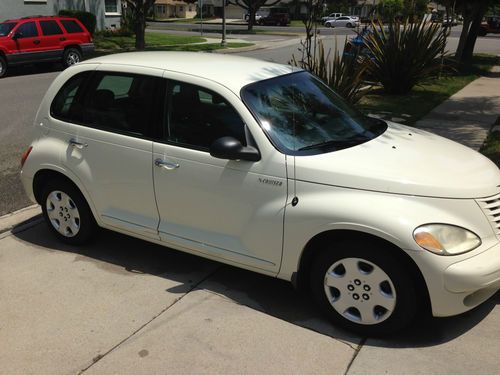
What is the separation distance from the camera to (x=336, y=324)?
3455 mm

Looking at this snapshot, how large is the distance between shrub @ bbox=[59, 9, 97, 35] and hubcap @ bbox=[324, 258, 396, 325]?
26050mm

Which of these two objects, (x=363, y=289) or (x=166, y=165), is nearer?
(x=363, y=289)

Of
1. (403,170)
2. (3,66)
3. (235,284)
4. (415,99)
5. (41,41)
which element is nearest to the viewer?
(403,170)

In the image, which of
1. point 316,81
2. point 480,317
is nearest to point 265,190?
point 316,81

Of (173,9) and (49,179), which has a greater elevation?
(49,179)

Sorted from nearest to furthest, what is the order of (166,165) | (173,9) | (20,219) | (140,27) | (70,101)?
(166,165), (70,101), (20,219), (140,27), (173,9)

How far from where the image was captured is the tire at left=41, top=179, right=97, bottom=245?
4492 millimetres

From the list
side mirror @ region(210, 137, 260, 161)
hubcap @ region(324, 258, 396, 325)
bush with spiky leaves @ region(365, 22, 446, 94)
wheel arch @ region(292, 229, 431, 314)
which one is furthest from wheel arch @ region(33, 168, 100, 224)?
bush with spiky leaves @ region(365, 22, 446, 94)

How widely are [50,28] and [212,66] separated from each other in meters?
15.4

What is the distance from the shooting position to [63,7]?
27.2 meters

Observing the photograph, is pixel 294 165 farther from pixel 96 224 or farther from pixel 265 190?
pixel 96 224

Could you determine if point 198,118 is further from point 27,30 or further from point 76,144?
point 27,30

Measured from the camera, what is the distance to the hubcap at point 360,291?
3.21 meters

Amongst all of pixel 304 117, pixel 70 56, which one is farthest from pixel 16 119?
pixel 70 56
